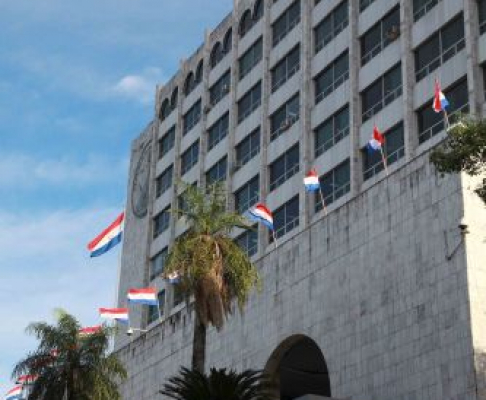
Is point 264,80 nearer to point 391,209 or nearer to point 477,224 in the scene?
point 391,209

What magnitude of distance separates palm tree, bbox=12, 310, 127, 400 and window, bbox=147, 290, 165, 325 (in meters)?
24.9

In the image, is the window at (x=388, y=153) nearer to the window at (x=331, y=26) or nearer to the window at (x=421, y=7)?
the window at (x=421, y=7)

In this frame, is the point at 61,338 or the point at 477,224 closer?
the point at 477,224

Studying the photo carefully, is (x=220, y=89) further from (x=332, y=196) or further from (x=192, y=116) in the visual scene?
(x=332, y=196)

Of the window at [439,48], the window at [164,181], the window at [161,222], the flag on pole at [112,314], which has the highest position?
the window at [164,181]

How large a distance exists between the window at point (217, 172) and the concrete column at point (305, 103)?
1104cm

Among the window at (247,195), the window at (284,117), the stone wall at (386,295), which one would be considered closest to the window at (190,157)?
the window at (247,195)

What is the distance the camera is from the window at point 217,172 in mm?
71500

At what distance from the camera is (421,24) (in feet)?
175

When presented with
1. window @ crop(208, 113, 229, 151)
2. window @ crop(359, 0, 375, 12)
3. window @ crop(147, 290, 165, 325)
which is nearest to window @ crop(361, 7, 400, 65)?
window @ crop(359, 0, 375, 12)

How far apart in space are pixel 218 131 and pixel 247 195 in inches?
337

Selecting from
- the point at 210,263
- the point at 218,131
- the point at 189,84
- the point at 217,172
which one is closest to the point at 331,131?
→ the point at 217,172

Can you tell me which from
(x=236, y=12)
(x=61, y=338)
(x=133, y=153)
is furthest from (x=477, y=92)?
(x=133, y=153)

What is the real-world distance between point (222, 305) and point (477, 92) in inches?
686
